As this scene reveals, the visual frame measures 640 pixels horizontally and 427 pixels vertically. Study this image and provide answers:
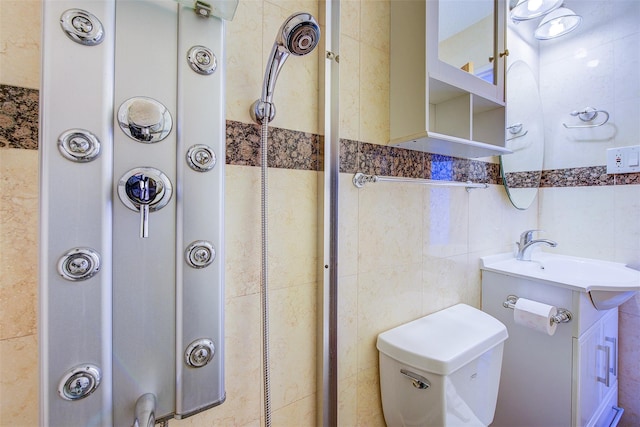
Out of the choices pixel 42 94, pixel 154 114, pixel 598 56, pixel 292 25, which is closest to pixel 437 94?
pixel 292 25

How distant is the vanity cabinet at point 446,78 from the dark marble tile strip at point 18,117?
0.89 m

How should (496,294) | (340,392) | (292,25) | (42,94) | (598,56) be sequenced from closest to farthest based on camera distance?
(42,94), (292,25), (340,392), (496,294), (598,56)

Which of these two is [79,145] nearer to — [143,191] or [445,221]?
[143,191]

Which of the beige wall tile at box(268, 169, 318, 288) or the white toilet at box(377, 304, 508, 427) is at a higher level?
the beige wall tile at box(268, 169, 318, 288)

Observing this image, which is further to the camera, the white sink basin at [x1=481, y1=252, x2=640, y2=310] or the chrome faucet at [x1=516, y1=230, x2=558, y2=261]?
the chrome faucet at [x1=516, y1=230, x2=558, y2=261]

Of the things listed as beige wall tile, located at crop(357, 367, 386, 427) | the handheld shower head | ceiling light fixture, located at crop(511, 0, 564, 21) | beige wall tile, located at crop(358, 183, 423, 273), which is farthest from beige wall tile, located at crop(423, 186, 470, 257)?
ceiling light fixture, located at crop(511, 0, 564, 21)

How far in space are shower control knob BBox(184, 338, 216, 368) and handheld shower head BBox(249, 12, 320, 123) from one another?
19.1 inches

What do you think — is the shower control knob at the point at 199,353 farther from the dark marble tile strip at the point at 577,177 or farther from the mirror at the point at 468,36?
the dark marble tile strip at the point at 577,177

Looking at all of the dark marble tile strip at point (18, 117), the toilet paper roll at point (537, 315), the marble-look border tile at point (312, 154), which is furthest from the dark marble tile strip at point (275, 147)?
the toilet paper roll at point (537, 315)

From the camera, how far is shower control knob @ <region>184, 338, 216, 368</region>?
0.48 metres

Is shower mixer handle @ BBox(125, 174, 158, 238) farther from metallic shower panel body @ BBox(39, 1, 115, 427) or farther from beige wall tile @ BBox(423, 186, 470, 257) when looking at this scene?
beige wall tile @ BBox(423, 186, 470, 257)

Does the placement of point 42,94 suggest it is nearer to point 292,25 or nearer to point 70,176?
point 70,176

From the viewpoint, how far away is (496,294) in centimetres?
127

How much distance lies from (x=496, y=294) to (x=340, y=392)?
0.91m
